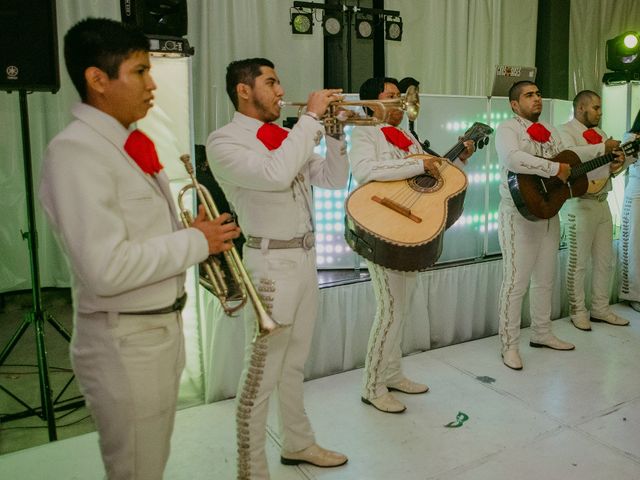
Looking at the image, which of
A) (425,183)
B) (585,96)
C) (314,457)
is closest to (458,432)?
(314,457)

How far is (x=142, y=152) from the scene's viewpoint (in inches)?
55.1

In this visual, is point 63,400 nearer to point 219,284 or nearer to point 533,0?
point 219,284

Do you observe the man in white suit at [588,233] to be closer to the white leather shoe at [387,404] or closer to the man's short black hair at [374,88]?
the man's short black hair at [374,88]

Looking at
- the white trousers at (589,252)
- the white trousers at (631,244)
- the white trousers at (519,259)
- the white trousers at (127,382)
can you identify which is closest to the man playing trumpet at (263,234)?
the white trousers at (127,382)

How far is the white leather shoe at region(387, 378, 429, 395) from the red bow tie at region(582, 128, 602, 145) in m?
2.26

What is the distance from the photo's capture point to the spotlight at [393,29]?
497cm

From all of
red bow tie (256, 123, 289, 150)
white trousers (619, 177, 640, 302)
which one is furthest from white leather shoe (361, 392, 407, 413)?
white trousers (619, 177, 640, 302)

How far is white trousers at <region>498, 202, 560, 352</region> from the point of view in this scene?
11.4 feet

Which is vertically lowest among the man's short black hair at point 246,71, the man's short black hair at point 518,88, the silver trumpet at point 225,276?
the silver trumpet at point 225,276

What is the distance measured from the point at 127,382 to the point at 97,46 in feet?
2.72

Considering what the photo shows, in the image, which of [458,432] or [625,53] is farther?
[625,53]

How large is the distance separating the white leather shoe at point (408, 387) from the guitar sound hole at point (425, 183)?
1170 mm

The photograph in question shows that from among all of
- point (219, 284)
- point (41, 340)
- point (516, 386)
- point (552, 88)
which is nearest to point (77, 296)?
point (219, 284)

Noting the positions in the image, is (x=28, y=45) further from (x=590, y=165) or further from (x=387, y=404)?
(x=590, y=165)
